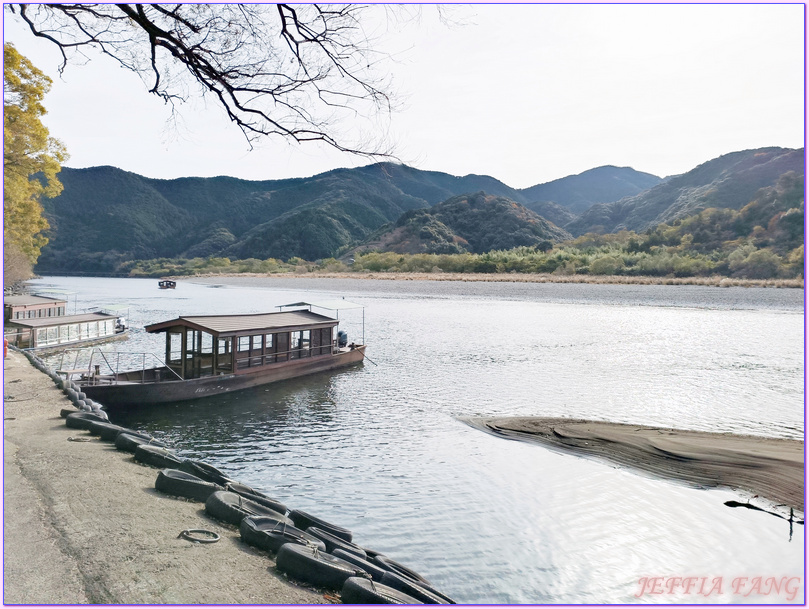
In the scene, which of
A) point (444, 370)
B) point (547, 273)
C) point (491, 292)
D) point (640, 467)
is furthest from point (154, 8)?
point (547, 273)

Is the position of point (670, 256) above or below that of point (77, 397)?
above

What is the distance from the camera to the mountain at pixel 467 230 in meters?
163

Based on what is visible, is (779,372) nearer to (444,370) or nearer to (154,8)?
(444,370)

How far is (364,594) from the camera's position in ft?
21.8

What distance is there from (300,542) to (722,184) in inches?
6866

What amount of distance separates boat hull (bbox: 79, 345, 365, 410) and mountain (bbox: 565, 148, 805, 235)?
445 feet

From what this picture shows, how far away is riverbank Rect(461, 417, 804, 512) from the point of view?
43.9 ft

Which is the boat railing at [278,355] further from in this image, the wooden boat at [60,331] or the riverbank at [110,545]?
the wooden boat at [60,331]

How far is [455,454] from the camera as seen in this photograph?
51.2 feet

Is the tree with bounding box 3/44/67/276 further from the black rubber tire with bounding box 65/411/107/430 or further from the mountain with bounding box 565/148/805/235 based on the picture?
the mountain with bounding box 565/148/805/235

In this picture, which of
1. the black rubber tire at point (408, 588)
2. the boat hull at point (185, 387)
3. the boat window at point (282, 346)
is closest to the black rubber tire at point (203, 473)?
the black rubber tire at point (408, 588)

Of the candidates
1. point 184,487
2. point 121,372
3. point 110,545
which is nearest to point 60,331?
point 121,372

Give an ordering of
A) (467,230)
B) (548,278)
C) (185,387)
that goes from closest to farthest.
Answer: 1. (185,387)
2. (548,278)
3. (467,230)

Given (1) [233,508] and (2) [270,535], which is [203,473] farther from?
(2) [270,535]
